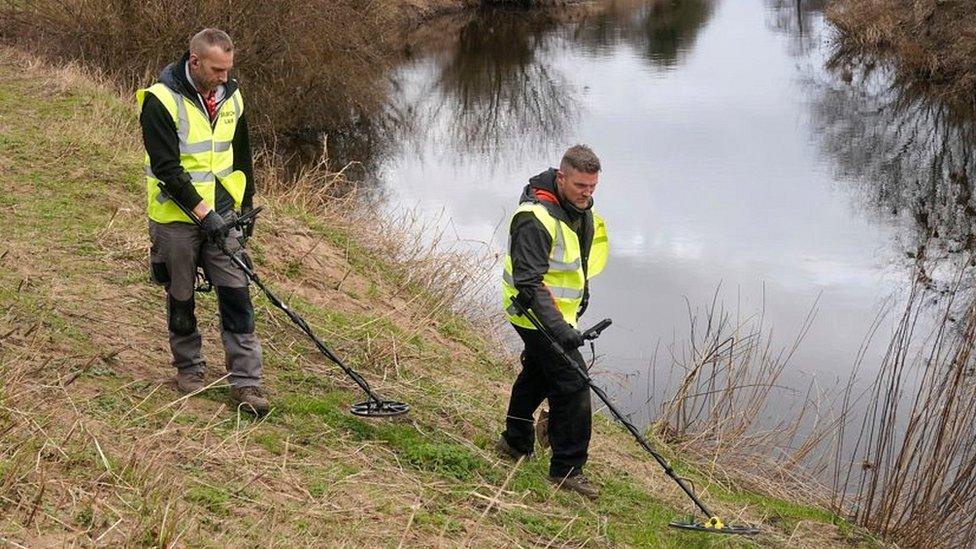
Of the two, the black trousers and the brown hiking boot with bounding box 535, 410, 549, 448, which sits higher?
the black trousers

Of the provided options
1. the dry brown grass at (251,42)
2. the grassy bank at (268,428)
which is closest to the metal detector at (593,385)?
the grassy bank at (268,428)

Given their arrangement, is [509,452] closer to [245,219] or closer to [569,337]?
[569,337]

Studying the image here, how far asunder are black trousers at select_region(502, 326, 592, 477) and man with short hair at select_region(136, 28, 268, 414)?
1338mm

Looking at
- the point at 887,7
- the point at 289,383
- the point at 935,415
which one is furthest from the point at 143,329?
the point at 887,7

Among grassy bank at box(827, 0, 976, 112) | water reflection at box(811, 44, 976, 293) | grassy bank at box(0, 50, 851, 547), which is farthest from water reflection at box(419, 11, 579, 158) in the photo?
grassy bank at box(0, 50, 851, 547)

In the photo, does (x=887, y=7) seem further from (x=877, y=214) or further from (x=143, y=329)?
(x=143, y=329)

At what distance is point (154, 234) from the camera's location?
5910mm

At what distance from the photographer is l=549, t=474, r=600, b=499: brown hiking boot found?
614cm

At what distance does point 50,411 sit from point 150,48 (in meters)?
13.4

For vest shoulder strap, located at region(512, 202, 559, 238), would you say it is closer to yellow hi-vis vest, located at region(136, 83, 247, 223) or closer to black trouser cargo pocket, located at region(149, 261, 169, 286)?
yellow hi-vis vest, located at region(136, 83, 247, 223)

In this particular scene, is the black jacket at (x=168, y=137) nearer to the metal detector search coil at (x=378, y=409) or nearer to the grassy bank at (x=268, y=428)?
the grassy bank at (x=268, y=428)

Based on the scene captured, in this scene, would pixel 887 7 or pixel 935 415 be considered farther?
pixel 887 7

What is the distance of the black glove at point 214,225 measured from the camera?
18.6 feet

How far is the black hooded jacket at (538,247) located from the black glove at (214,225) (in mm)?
1380
